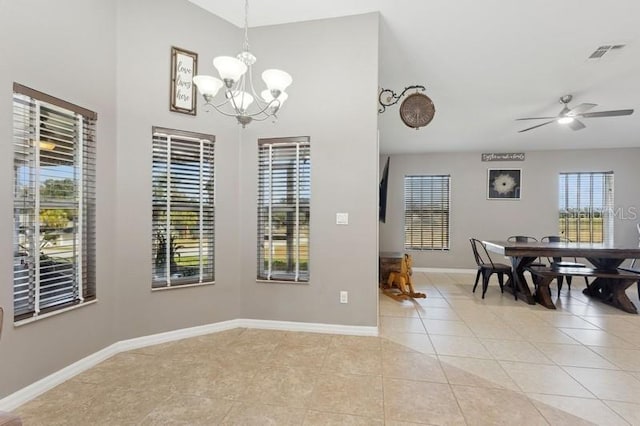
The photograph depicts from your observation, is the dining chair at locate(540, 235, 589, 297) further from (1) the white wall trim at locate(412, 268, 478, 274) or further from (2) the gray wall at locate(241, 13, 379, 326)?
(2) the gray wall at locate(241, 13, 379, 326)

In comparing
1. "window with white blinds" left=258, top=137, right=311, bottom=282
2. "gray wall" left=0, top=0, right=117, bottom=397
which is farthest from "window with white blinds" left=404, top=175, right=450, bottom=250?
"gray wall" left=0, top=0, right=117, bottom=397

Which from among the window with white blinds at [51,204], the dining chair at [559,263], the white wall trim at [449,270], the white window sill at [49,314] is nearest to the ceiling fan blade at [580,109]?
the dining chair at [559,263]

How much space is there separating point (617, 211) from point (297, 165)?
7311 mm

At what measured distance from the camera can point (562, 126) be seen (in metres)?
5.08

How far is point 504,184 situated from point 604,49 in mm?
3910

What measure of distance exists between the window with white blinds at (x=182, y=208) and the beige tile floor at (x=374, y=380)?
26.4 inches

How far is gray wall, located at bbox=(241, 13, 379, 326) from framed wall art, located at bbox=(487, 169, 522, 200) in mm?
4942

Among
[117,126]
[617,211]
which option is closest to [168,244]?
[117,126]

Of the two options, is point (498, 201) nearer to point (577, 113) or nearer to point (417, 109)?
point (577, 113)

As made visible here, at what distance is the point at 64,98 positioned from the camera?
2.22 metres

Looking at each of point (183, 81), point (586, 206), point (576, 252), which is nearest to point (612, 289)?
point (576, 252)

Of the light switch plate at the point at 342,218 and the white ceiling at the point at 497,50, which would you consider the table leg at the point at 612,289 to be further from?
the light switch plate at the point at 342,218

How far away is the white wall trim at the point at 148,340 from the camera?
1.97 metres

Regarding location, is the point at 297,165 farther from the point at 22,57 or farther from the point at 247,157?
the point at 22,57
